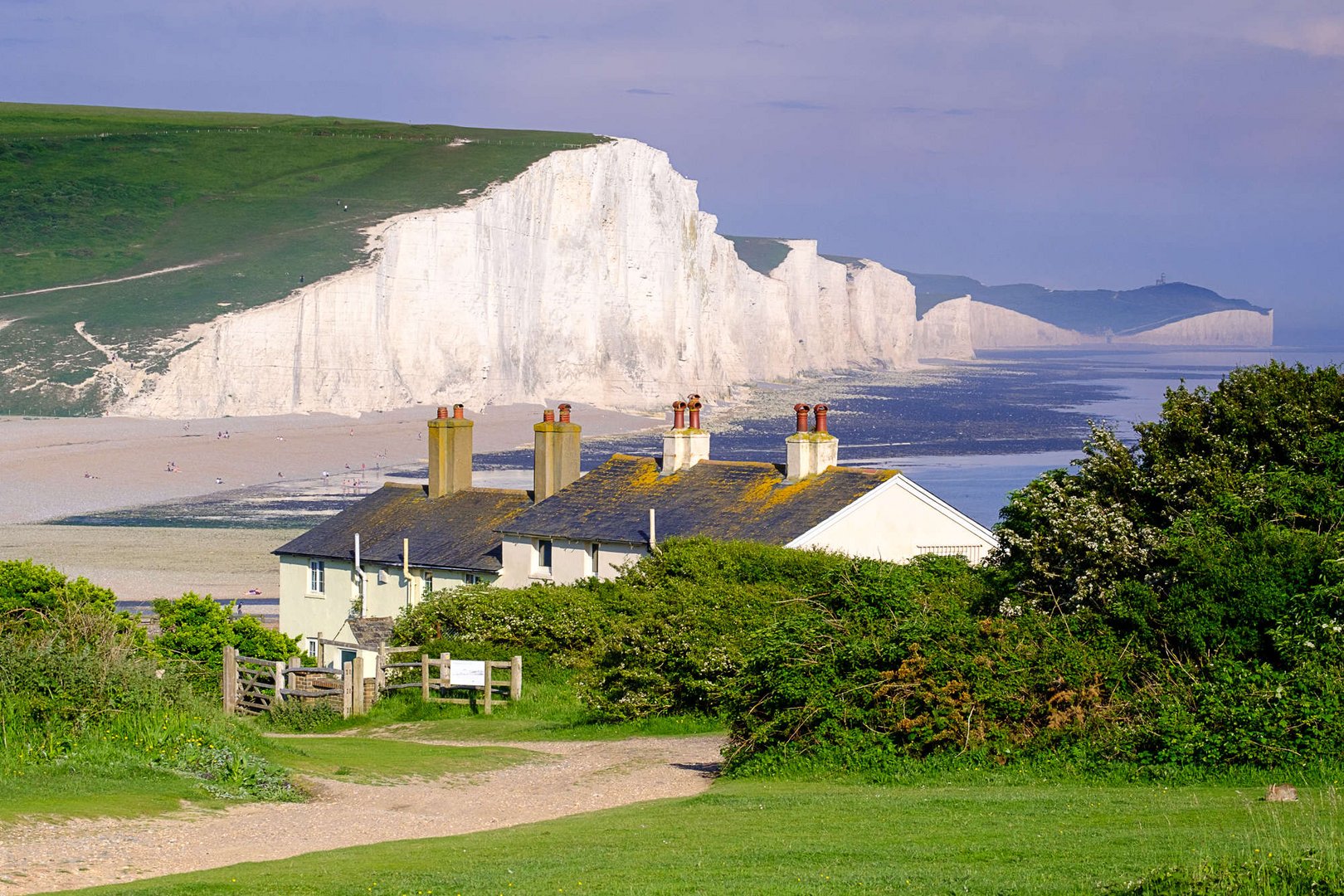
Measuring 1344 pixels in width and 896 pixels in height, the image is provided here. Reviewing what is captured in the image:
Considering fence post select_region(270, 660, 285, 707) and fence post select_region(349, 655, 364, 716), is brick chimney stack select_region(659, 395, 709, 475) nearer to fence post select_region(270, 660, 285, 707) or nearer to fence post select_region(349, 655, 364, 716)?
→ fence post select_region(349, 655, 364, 716)

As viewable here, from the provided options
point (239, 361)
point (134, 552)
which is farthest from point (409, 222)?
point (134, 552)

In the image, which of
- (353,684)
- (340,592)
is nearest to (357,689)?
(353,684)

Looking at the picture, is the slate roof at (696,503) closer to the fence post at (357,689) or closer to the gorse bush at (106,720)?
the fence post at (357,689)

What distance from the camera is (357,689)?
27.7 m

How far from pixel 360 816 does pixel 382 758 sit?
4.43m

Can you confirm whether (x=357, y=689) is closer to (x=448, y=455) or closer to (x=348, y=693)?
(x=348, y=693)

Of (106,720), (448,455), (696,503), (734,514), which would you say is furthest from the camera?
(448,455)

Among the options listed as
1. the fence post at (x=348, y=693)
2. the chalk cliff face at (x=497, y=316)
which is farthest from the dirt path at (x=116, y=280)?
the fence post at (x=348, y=693)

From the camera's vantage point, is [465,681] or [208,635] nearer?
[465,681]

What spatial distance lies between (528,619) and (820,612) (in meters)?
9.76

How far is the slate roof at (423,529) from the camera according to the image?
36594mm

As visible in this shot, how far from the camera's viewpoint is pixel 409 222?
14875 cm

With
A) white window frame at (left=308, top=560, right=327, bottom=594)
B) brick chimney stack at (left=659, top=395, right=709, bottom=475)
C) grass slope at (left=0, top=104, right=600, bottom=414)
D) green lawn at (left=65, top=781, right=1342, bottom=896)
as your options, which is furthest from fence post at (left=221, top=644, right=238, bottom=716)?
grass slope at (left=0, top=104, right=600, bottom=414)

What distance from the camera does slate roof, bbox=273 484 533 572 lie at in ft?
120
